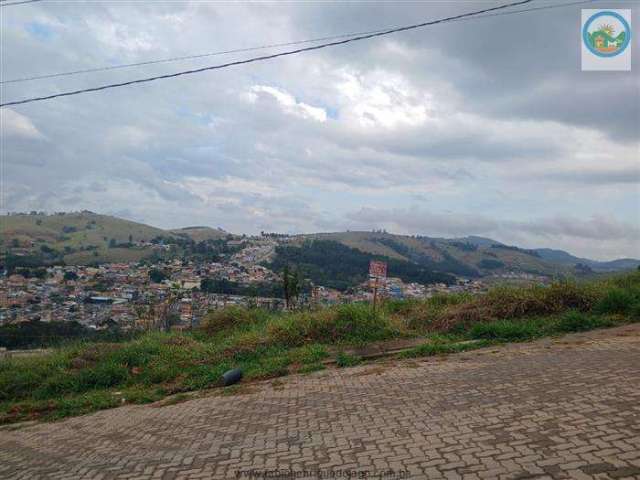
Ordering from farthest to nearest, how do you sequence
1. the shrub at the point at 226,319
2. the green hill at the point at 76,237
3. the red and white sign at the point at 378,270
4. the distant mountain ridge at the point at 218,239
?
the green hill at the point at 76,237 < the distant mountain ridge at the point at 218,239 < the shrub at the point at 226,319 < the red and white sign at the point at 378,270

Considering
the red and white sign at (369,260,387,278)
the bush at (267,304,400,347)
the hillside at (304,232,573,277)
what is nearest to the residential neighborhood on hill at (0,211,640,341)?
the hillside at (304,232,573,277)

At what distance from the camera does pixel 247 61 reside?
820cm

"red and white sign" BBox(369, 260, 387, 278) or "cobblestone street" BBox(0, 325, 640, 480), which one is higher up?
"red and white sign" BBox(369, 260, 387, 278)

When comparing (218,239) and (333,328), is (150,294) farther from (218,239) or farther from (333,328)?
(218,239)

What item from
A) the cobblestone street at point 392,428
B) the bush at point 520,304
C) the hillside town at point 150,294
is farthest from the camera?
the hillside town at point 150,294

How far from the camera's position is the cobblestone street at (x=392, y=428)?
12.1 feet

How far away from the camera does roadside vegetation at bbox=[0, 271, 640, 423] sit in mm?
7508

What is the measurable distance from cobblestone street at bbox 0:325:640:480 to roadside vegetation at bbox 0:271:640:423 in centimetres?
72

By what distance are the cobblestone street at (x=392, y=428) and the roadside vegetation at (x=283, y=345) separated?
0.72 m

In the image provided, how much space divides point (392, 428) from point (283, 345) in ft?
15.0

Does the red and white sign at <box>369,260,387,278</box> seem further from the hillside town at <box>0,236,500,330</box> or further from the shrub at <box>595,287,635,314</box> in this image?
the shrub at <box>595,287,635,314</box>

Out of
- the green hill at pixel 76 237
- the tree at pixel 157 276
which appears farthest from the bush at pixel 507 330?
the green hill at pixel 76 237

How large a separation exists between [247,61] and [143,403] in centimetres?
577

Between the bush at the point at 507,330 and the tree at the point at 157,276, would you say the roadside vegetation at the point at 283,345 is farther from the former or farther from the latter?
the tree at the point at 157,276
